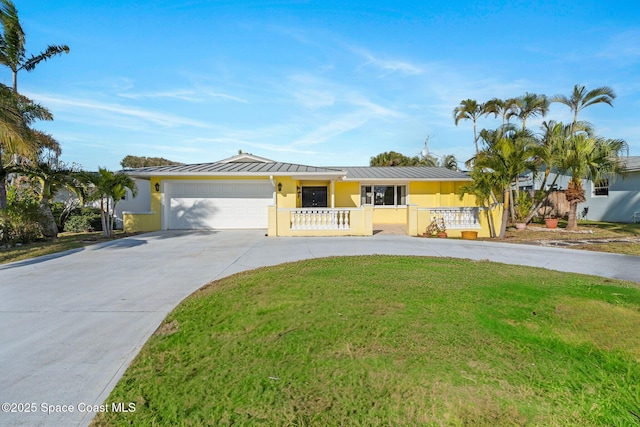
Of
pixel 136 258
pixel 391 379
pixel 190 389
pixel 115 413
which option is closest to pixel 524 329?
pixel 391 379

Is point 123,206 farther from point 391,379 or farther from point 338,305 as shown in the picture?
point 391,379

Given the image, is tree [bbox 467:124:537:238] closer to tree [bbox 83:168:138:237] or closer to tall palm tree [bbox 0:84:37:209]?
tree [bbox 83:168:138:237]

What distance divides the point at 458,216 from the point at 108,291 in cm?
1236

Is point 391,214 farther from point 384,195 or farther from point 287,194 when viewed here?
point 287,194

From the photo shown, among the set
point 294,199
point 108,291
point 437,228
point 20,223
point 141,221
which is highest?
point 294,199

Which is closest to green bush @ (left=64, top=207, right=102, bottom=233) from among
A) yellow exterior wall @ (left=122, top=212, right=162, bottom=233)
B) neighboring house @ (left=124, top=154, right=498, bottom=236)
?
neighboring house @ (left=124, top=154, right=498, bottom=236)

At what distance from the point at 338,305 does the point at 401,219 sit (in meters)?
14.4

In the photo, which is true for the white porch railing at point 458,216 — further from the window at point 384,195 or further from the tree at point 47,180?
the tree at point 47,180

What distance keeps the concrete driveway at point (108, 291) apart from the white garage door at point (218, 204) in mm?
3238

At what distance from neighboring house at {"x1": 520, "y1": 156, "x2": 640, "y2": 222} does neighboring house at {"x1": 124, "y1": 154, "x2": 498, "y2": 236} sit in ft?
22.1

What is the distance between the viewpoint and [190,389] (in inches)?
112

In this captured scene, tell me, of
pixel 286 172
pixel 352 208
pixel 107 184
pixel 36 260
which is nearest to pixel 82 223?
pixel 107 184

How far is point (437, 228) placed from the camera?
1321 cm

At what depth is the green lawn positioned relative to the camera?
2.56 m
